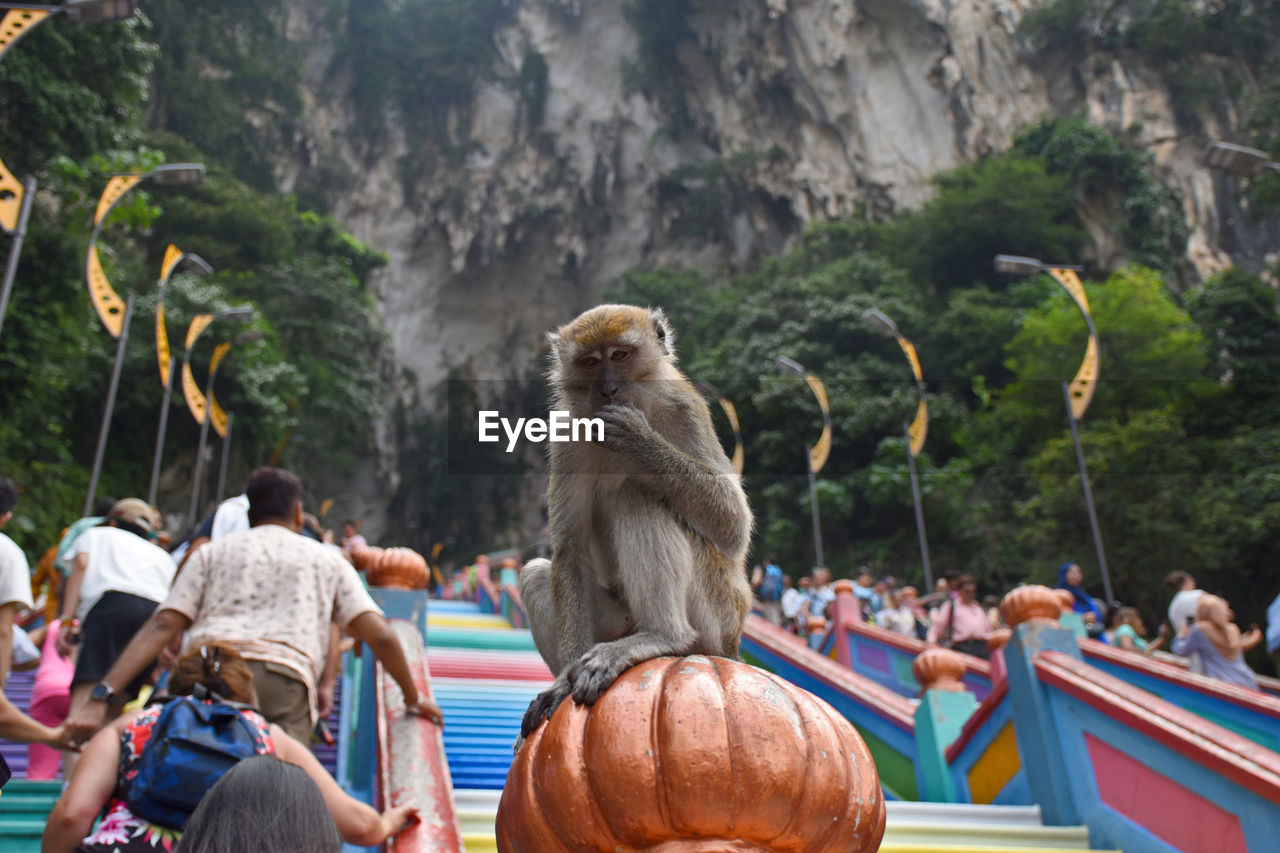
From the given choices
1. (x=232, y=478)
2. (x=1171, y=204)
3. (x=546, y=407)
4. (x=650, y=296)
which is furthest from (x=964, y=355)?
(x=546, y=407)

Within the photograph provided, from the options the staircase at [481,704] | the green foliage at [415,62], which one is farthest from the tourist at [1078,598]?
the green foliage at [415,62]

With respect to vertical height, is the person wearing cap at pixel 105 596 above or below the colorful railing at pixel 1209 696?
above

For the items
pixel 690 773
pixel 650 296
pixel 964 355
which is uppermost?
pixel 650 296

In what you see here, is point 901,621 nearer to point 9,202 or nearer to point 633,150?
point 9,202

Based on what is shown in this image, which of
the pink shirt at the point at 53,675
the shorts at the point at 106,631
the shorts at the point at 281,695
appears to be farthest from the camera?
the pink shirt at the point at 53,675

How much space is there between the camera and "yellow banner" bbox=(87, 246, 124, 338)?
9602 mm

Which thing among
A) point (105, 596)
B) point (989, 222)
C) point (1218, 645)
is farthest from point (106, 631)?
point (989, 222)

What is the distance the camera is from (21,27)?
6.91m

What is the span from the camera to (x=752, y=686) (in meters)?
1.14

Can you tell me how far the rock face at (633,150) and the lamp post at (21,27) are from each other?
1106 inches

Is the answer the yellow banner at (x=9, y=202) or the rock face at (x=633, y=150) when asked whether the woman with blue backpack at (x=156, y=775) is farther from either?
the rock face at (x=633, y=150)

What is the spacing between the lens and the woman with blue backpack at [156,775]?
1.93 m

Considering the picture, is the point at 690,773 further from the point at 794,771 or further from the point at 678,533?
the point at 678,533

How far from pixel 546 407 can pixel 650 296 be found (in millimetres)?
29329
